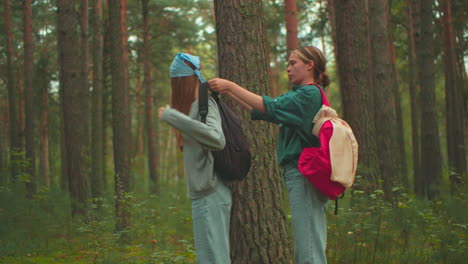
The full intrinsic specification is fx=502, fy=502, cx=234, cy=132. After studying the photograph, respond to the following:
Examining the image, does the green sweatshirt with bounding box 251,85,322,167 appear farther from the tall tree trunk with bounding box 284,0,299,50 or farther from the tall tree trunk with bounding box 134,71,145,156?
the tall tree trunk with bounding box 134,71,145,156

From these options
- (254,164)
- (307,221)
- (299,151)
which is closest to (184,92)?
(299,151)

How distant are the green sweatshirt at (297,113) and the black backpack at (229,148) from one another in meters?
0.28

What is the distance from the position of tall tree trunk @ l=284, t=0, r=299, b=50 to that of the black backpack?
974 cm

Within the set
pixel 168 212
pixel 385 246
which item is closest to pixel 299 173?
pixel 385 246

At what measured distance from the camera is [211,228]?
349cm

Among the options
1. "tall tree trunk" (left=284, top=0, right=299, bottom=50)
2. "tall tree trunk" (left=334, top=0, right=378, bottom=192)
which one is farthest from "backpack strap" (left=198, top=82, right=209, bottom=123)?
"tall tree trunk" (left=284, top=0, right=299, bottom=50)

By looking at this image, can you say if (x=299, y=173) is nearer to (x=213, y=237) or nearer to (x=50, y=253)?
(x=213, y=237)

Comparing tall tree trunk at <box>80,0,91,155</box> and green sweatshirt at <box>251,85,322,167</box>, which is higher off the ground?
tall tree trunk at <box>80,0,91,155</box>

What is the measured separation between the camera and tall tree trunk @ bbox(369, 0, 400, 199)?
1131cm

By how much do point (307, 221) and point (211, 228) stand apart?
0.71 m

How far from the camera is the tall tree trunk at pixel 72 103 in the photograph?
9930 millimetres

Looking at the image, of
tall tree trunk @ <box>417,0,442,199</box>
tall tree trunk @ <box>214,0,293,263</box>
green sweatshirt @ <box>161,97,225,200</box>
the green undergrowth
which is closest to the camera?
green sweatshirt @ <box>161,97,225,200</box>

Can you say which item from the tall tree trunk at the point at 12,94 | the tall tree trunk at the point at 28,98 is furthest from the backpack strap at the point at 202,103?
the tall tree trunk at the point at 12,94

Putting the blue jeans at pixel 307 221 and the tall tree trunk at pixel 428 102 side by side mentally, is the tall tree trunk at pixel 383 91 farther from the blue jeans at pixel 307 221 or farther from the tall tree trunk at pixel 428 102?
the blue jeans at pixel 307 221
